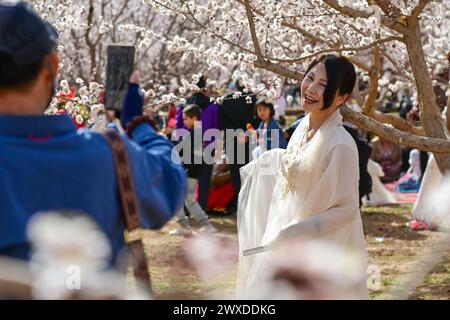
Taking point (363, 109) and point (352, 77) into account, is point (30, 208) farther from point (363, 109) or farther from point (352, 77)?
point (363, 109)

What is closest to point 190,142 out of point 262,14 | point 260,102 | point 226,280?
point 260,102

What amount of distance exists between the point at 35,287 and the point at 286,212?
239 cm

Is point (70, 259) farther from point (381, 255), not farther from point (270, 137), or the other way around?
point (270, 137)

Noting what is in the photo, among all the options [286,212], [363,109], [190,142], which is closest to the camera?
[286,212]

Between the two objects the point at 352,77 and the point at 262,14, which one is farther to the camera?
the point at 262,14

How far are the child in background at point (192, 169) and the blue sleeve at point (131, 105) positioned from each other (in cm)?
707

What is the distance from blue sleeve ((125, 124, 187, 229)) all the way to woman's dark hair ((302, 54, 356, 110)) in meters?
2.06

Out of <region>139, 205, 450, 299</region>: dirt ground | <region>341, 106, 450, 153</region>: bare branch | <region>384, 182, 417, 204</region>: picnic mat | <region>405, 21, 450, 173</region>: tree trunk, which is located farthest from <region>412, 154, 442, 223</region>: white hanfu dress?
<region>341, 106, 450, 153</region>: bare branch

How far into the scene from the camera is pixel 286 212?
4461 millimetres

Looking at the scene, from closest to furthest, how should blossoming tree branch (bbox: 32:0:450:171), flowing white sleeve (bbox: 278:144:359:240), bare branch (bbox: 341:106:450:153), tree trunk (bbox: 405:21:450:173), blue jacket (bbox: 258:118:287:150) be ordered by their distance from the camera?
flowing white sleeve (bbox: 278:144:359:240), bare branch (bbox: 341:106:450:153), blossoming tree branch (bbox: 32:0:450:171), tree trunk (bbox: 405:21:450:173), blue jacket (bbox: 258:118:287:150)

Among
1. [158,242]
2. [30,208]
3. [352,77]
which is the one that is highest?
[352,77]

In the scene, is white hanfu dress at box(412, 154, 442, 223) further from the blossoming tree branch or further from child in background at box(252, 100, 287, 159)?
child in background at box(252, 100, 287, 159)

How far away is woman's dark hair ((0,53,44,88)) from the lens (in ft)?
7.05

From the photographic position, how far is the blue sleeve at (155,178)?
7.51 ft
